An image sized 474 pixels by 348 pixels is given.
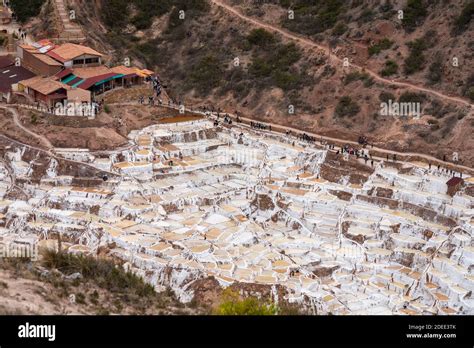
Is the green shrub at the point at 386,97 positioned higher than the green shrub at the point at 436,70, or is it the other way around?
the green shrub at the point at 436,70

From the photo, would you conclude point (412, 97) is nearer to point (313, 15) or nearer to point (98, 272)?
point (313, 15)

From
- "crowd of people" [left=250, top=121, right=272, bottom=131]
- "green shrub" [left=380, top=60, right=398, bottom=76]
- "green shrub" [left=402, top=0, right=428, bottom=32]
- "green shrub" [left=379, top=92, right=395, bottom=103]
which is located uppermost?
"green shrub" [left=402, top=0, right=428, bottom=32]

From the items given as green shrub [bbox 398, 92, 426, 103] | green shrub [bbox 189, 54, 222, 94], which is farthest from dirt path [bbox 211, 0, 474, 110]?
green shrub [bbox 189, 54, 222, 94]

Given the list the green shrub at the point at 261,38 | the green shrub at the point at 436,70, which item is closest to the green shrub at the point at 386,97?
the green shrub at the point at 436,70

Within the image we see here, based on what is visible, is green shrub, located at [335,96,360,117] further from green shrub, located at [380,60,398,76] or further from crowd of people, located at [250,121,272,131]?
crowd of people, located at [250,121,272,131]

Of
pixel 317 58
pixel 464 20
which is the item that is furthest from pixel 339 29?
pixel 464 20

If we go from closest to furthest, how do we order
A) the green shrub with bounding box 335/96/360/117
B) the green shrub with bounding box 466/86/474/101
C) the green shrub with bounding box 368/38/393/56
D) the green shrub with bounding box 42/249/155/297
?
the green shrub with bounding box 42/249/155/297, the green shrub with bounding box 466/86/474/101, the green shrub with bounding box 335/96/360/117, the green shrub with bounding box 368/38/393/56

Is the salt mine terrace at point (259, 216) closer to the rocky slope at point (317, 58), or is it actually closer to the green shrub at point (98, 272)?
the rocky slope at point (317, 58)

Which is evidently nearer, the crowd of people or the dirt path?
the dirt path
